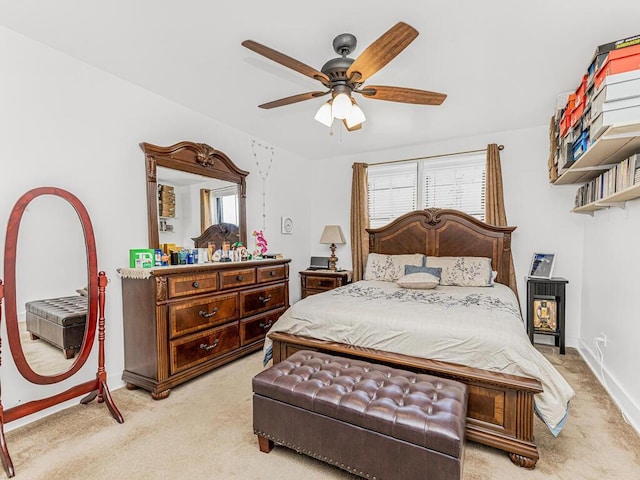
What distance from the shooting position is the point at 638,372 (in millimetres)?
2170

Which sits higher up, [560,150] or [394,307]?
[560,150]

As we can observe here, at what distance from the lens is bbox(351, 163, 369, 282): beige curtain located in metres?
4.84

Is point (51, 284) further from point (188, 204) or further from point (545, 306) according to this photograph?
point (545, 306)

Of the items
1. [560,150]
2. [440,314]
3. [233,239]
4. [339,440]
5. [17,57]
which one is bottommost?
[339,440]

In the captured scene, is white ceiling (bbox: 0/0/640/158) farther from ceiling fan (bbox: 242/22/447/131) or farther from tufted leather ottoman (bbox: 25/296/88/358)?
tufted leather ottoman (bbox: 25/296/88/358)

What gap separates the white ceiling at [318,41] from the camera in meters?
1.87

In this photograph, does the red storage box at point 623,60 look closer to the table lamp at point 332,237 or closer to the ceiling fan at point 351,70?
the ceiling fan at point 351,70

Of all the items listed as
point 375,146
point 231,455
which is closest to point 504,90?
point 375,146

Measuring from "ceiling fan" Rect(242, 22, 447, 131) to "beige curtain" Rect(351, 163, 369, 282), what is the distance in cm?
253

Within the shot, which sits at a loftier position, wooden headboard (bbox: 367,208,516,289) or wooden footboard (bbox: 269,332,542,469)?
wooden headboard (bbox: 367,208,516,289)

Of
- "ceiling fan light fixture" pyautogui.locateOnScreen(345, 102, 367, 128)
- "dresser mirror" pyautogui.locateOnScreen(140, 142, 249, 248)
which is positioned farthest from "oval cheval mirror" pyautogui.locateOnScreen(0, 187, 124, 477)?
"ceiling fan light fixture" pyautogui.locateOnScreen(345, 102, 367, 128)

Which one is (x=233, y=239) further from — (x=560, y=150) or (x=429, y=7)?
(x=560, y=150)

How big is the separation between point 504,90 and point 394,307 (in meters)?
2.22

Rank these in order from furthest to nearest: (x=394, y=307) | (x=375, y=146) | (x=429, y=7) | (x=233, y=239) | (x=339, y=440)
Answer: (x=375, y=146), (x=233, y=239), (x=394, y=307), (x=429, y=7), (x=339, y=440)
